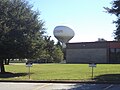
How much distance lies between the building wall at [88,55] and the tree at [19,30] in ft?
213

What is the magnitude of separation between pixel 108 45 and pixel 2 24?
2625 inches

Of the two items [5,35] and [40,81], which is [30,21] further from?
[40,81]

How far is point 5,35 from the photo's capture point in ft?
103

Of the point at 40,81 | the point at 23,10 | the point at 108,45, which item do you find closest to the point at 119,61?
the point at 108,45

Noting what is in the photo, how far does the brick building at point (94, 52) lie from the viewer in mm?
95438

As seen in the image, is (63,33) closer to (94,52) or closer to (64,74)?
(94,52)

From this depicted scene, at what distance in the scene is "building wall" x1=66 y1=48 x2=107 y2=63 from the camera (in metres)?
97.9

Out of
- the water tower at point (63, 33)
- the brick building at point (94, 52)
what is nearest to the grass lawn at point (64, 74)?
the brick building at point (94, 52)

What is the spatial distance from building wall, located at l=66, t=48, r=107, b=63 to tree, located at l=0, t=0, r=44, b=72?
2551 inches

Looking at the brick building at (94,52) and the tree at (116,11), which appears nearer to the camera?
the tree at (116,11)

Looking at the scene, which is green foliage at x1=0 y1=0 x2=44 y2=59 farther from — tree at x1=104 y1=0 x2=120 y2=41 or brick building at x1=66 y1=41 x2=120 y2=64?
brick building at x1=66 y1=41 x2=120 y2=64

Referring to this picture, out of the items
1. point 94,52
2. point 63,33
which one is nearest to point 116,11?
point 94,52

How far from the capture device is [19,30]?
31.5m

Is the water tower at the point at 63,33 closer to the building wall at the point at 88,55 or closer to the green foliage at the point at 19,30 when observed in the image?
the building wall at the point at 88,55
